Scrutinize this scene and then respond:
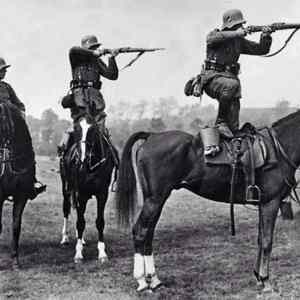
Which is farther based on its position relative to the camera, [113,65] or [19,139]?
[113,65]

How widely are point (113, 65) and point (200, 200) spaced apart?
28.7ft

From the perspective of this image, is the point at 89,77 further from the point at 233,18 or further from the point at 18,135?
the point at 233,18

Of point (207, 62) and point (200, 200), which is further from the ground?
point (207, 62)

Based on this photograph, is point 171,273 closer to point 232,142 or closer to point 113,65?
point 232,142

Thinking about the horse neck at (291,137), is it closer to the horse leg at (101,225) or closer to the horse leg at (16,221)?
the horse leg at (101,225)

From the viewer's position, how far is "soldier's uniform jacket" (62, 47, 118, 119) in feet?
31.5

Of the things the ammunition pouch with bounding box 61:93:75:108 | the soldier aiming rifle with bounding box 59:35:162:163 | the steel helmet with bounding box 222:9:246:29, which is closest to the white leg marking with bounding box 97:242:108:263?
the soldier aiming rifle with bounding box 59:35:162:163

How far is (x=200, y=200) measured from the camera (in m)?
17.5

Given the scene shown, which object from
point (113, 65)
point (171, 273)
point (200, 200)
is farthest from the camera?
point (200, 200)

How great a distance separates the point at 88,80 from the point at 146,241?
388 cm

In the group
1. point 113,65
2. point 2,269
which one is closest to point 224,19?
point 113,65

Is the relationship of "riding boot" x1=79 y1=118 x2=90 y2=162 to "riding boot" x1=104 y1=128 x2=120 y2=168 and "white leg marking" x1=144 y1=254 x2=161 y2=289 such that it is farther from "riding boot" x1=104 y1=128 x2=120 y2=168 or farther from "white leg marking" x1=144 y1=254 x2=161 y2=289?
"white leg marking" x1=144 y1=254 x2=161 y2=289

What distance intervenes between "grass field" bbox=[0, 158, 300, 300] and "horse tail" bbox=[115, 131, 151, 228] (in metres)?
1.02

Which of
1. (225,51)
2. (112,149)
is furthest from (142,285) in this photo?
(225,51)
